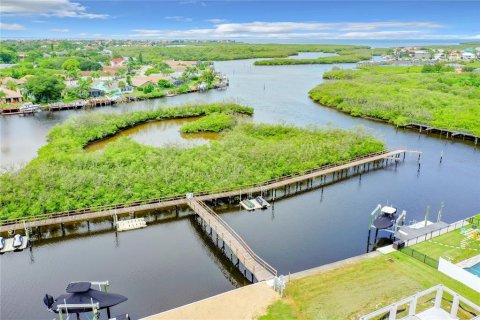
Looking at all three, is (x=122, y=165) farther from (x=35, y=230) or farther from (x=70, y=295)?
(x=70, y=295)

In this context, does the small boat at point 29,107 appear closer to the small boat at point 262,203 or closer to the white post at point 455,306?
the small boat at point 262,203

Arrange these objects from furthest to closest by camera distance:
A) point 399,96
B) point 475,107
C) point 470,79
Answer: point 470,79 → point 399,96 → point 475,107

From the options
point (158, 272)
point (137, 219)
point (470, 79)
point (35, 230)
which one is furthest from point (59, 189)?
point (470, 79)

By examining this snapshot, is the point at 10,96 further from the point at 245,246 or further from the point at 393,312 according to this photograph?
the point at 393,312

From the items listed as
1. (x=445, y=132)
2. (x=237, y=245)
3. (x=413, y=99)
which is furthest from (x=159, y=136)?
(x=413, y=99)

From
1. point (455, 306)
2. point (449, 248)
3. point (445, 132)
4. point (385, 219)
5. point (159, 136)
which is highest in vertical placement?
point (445, 132)

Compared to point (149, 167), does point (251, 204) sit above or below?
below

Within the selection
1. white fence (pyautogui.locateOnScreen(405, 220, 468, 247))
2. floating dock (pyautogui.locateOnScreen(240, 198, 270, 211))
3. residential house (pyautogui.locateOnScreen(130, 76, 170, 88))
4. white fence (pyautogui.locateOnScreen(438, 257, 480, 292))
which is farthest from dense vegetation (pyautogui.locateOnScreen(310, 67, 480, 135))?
residential house (pyautogui.locateOnScreen(130, 76, 170, 88))
